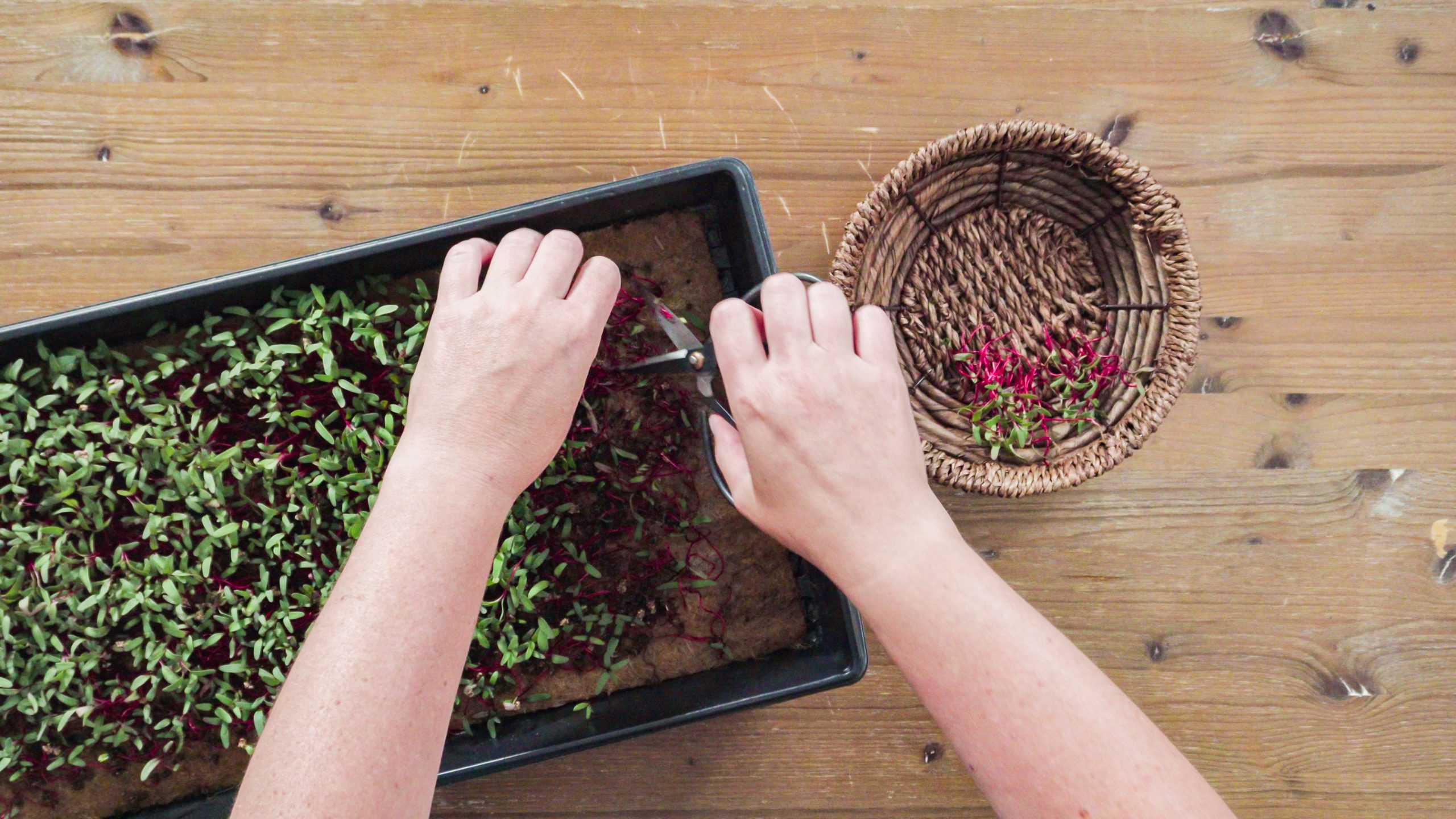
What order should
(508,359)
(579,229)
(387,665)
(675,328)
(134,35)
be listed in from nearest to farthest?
1. (387,665)
2. (508,359)
3. (675,328)
4. (579,229)
5. (134,35)

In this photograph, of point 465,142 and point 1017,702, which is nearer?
point 1017,702

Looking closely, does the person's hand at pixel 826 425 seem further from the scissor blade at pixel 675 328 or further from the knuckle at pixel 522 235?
the knuckle at pixel 522 235

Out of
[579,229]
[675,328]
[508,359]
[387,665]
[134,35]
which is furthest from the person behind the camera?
[134,35]

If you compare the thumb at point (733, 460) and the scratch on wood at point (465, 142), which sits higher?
the scratch on wood at point (465, 142)

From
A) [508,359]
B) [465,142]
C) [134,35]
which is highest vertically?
[134,35]

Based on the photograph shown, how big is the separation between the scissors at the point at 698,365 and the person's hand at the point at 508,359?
0.24 feet

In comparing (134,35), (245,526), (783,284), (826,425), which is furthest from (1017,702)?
(134,35)

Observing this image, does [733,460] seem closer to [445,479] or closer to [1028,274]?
[445,479]

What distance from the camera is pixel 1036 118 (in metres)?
1.00

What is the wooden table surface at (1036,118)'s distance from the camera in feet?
3.11

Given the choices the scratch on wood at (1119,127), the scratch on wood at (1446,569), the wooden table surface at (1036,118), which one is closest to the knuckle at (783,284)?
the wooden table surface at (1036,118)

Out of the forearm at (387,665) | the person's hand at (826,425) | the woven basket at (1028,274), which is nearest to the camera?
the forearm at (387,665)

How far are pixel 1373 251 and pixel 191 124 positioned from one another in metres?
1.50

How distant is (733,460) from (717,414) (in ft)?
0.21
